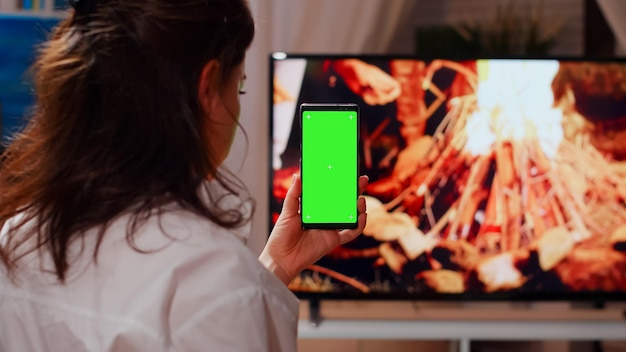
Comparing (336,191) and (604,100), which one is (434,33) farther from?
(336,191)

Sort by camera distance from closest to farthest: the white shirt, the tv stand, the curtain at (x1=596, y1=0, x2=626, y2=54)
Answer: the white shirt, the tv stand, the curtain at (x1=596, y1=0, x2=626, y2=54)

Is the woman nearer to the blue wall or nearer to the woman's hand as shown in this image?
the woman's hand

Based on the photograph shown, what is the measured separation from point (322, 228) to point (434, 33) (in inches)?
78.7

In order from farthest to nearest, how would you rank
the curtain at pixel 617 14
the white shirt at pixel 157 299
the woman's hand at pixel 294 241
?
the curtain at pixel 617 14 < the woman's hand at pixel 294 241 < the white shirt at pixel 157 299

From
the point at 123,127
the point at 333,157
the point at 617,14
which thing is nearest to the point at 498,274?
the point at 617,14

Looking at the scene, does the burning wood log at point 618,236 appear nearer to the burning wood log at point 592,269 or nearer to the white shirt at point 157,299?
the burning wood log at point 592,269

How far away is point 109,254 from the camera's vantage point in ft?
3.26

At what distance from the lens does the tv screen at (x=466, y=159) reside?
8.43 feet

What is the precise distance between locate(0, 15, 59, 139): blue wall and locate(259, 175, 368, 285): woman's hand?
51.4 inches

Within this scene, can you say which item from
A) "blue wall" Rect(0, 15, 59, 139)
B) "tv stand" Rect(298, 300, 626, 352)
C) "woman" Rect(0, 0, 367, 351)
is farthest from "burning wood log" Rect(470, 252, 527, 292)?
"woman" Rect(0, 0, 367, 351)

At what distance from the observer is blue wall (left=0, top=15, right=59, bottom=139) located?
8.41 feet

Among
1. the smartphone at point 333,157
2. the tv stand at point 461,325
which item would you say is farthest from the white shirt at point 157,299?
the tv stand at point 461,325

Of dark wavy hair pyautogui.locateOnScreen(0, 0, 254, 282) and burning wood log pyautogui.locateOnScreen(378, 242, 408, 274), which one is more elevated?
dark wavy hair pyautogui.locateOnScreen(0, 0, 254, 282)

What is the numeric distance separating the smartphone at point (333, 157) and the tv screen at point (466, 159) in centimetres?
100
